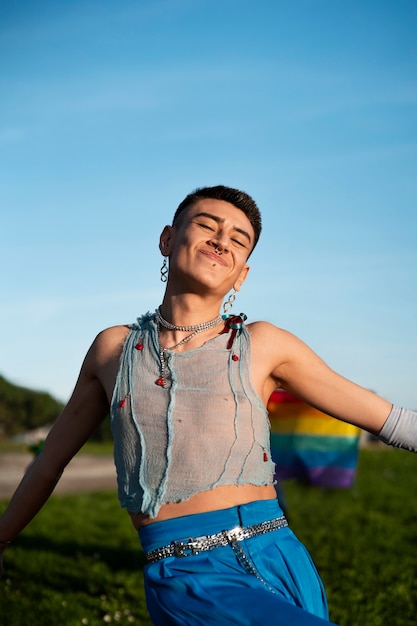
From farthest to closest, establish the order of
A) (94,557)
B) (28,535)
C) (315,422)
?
(28,535) → (94,557) → (315,422)

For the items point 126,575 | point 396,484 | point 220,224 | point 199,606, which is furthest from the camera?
point 396,484

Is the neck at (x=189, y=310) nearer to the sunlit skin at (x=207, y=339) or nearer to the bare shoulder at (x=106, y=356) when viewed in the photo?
the sunlit skin at (x=207, y=339)

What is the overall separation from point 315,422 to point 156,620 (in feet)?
13.5

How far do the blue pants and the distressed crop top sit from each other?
0.11 meters

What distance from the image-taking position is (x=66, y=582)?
7285 mm

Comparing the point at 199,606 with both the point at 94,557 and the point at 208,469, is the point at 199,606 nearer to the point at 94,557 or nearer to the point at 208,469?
the point at 208,469

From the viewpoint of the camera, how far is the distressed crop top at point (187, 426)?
121 inches

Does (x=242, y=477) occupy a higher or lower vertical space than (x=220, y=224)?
lower

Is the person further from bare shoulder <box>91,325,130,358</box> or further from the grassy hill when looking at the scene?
the grassy hill

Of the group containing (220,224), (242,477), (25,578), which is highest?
(220,224)

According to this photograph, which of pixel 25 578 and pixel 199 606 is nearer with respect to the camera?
pixel 199 606

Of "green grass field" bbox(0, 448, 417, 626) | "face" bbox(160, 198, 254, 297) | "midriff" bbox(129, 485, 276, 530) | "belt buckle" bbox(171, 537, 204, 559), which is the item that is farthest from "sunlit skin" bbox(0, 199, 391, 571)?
"green grass field" bbox(0, 448, 417, 626)

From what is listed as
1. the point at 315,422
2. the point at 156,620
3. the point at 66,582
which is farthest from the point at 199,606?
the point at 66,582

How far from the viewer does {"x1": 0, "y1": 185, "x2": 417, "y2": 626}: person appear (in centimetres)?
294
